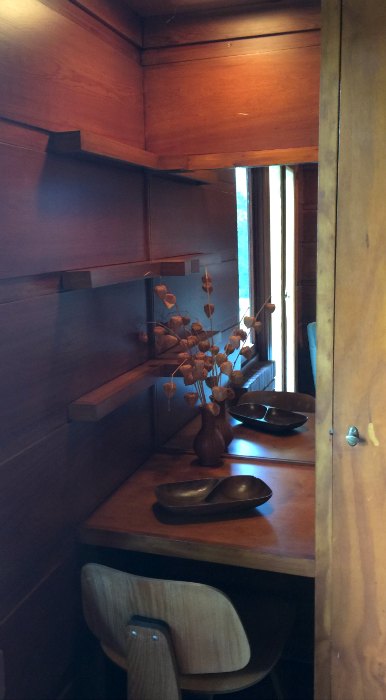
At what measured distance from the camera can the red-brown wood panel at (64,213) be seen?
1.22m

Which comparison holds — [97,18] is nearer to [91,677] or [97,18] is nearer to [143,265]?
[143,265]

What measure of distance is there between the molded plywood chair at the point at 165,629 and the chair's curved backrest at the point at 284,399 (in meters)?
0.81

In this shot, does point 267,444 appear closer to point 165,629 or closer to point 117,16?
point 165,629

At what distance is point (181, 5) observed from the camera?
1738 mm

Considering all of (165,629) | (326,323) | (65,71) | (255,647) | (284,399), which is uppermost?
(65,71)

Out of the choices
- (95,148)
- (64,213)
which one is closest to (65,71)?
(95,148)

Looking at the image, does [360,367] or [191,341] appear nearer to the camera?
[360,367]

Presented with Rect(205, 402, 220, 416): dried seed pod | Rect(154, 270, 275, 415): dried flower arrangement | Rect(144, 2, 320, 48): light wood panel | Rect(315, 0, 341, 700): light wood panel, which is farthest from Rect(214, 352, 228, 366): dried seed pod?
Rect(144, 2, 320, 48): light wood panel

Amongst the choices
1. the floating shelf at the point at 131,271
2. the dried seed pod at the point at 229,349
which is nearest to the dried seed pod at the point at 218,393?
the dried seed pod at the point at 229,349

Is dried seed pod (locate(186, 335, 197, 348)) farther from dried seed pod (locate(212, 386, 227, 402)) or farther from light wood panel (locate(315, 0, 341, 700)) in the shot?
light wood panel (locate(315, 0, 341, 700))

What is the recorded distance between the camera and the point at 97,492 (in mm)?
1642

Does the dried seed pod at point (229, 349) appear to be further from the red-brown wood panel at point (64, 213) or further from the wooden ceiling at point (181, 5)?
the wooden ceiling at point (181, 5)

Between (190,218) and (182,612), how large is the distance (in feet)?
4.05

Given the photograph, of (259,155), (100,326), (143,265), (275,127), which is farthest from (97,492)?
(275,127)
